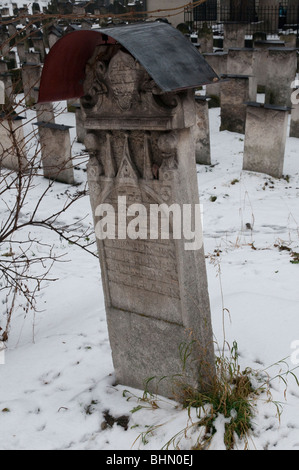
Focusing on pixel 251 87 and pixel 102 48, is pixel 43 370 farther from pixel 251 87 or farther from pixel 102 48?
pixel 251 87

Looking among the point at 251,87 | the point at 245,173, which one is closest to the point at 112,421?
the point at 245,173

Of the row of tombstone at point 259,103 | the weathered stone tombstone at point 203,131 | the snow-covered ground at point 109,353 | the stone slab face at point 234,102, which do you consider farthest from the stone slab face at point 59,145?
the stone slab face at point 234,102

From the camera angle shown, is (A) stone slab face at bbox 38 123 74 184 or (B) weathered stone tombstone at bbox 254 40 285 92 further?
(B) weathered stone tombstone at bbox 254 40 285 92

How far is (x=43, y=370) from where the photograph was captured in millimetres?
3686

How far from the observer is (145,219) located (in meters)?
2.89

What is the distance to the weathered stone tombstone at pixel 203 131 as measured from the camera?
28.9 feet

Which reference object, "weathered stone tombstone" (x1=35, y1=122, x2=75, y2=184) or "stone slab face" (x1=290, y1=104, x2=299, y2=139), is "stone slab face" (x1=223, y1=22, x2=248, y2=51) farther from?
"weathered stone tombstone" (x1=35, y1=122, x2=75, y2=184)

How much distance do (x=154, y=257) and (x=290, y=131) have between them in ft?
27.2

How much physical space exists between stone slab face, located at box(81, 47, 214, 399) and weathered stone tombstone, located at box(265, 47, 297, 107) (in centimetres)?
884

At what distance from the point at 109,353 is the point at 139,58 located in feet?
7.91

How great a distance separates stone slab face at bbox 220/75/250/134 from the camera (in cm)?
1015

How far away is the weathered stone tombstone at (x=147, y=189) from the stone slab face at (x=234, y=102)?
25.5 ft

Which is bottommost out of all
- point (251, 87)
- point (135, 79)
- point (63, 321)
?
point (63, 321)

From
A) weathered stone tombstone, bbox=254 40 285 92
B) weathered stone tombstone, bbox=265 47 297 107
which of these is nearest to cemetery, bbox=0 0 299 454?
weathered stone tombstone, bbox=265 47 297 107
